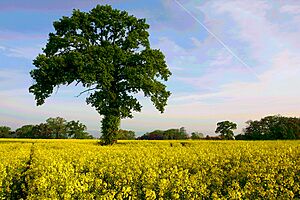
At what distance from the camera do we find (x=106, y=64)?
89.8 ft

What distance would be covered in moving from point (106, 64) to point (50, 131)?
6498 cm

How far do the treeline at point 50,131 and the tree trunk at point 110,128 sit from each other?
5517 centimetres

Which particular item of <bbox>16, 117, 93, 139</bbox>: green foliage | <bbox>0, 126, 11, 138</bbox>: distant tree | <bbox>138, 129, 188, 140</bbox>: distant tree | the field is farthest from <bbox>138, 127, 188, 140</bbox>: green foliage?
the field

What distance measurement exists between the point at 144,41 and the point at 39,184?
23.6m

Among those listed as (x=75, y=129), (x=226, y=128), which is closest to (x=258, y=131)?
(x=226, y=128)

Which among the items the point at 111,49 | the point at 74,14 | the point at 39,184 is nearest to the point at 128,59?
the point at 111,49

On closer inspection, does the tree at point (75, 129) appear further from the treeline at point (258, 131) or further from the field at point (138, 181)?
the field at point (138, 181)

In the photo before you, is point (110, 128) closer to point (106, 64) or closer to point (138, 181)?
point (106, 64)

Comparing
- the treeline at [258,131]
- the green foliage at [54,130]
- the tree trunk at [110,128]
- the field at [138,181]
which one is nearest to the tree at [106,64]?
the tree trunk at [110,128]

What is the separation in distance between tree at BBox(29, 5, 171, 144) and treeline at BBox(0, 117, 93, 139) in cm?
5531

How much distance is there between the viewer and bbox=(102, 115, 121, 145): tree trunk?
2858 centimetres

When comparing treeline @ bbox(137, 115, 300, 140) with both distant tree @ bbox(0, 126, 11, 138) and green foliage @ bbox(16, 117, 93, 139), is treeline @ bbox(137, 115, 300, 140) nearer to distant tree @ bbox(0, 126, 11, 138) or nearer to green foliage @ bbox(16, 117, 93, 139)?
green foliage @ bbox(16, 117, 93, 139)

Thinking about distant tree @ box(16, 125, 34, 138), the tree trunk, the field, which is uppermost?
distant tree @ box(16, 125, 34, 138)

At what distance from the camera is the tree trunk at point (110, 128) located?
93.8ft
